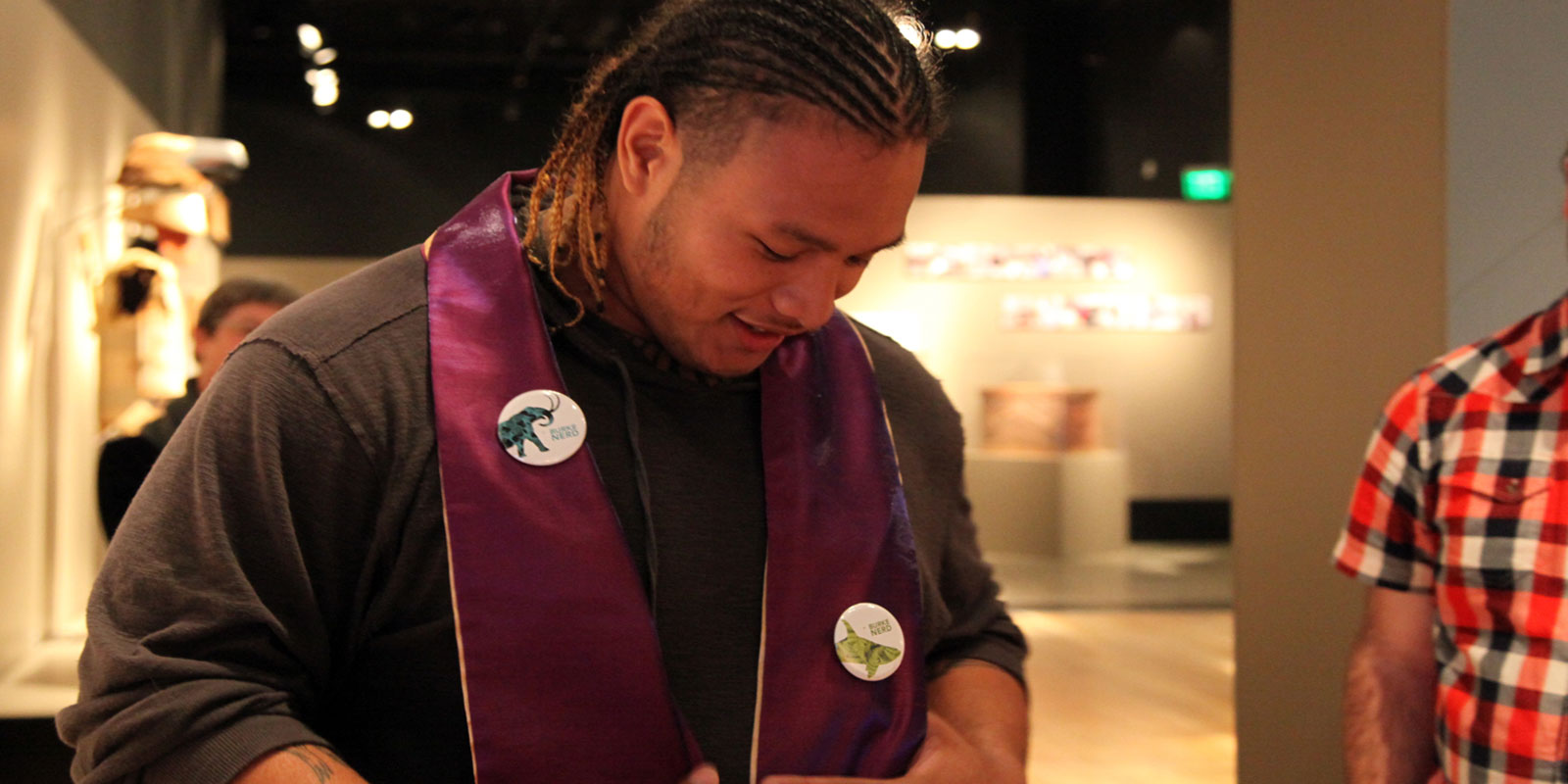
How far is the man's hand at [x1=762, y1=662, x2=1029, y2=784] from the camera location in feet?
3.84

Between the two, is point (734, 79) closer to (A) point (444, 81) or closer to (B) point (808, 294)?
(B) point (808, 294)

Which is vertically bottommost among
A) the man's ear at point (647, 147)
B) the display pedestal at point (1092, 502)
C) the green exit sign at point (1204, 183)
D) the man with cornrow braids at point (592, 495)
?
the display pedestal at point (1092, 502)

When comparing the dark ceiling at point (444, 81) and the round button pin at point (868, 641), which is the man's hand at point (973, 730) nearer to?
the round button pin at point (868, 641)

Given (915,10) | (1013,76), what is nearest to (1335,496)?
(915,10)

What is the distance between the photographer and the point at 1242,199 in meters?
2.71

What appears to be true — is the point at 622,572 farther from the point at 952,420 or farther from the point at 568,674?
the point at 952,420

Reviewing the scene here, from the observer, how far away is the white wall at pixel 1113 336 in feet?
25.1

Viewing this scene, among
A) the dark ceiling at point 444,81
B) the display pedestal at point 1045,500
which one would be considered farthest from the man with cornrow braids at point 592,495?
the display pedestal at point 1045,500

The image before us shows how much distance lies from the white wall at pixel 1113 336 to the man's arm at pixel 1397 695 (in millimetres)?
5795

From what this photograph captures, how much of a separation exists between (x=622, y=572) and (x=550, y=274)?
0.28 meters

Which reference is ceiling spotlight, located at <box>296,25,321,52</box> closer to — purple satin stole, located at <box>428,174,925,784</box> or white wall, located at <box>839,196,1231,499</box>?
white wall, located at <box>839,196,1231,499</box>

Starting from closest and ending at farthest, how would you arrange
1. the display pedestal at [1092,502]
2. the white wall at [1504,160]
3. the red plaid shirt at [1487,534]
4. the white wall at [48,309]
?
1. the red plaid shirt at [1487,534]
2. the white wall at [1504,160]
3. the white wall at [48,309]
4. the display pedestal at [1092,502]

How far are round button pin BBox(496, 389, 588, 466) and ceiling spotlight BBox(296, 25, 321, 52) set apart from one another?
21.4 feet

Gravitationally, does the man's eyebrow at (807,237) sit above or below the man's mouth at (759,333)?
above
